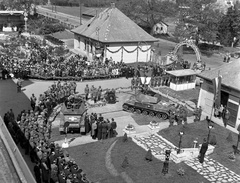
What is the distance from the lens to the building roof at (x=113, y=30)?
4419 cm

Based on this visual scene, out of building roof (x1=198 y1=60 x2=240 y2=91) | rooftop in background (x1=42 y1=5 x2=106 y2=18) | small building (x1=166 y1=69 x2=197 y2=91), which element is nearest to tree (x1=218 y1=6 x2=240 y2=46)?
rooftop in background (x1=42 y1=5 x2=106 y2=18)

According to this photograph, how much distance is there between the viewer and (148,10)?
2660 inches

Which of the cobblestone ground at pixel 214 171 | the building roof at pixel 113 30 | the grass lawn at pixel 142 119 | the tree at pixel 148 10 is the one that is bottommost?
the cobblestone ground at pixel 214 171

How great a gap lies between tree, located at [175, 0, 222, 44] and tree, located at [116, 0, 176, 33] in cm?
1195

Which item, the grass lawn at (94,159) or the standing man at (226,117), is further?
the standing man at (226,117)

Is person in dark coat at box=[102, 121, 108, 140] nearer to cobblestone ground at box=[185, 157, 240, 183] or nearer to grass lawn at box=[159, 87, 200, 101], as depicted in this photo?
cobblestone ground at box=[185, 157, 240, 183]

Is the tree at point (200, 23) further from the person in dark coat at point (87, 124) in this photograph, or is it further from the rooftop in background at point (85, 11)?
the person in dark coat at point (87, 124)

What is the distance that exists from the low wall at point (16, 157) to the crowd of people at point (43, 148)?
48cm

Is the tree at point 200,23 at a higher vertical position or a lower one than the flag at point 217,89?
higher

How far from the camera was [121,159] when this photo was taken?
19.4 m

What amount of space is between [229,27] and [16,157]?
5795 centimetres

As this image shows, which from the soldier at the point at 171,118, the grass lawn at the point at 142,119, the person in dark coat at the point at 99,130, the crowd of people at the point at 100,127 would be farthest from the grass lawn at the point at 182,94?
the person in dark coat at the point at 99,130

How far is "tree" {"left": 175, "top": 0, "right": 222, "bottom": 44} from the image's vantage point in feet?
181

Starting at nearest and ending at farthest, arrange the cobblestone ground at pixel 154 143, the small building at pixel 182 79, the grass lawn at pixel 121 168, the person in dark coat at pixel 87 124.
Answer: the grass lawn at pixel 121 168, the cobblestone ground at pixel 154 143, the person in dark coat at pixel 87 124, the small building at pixel 182 79
